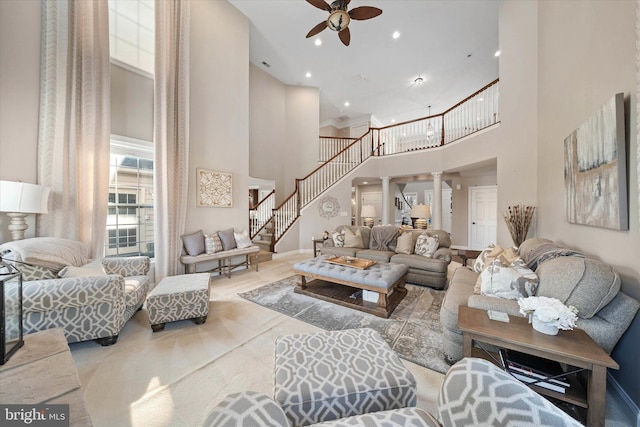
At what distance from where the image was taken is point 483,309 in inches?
67.9

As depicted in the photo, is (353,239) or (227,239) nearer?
(227,239)

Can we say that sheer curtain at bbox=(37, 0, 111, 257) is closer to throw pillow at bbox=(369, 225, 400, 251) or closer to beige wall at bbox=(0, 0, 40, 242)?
beige wall at bbox=(0, 0, 40, 242)

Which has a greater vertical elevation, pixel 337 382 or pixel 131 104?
pixel 131 104

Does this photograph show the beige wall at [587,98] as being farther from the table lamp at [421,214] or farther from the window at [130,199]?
the window at [130,199]

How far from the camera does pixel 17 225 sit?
2.37 m

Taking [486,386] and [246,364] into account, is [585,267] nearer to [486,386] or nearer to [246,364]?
[486,386]

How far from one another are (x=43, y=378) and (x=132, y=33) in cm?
474

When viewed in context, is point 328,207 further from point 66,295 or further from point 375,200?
point 66,295

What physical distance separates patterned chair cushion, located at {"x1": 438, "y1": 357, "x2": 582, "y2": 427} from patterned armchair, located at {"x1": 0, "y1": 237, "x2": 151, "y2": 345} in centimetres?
264

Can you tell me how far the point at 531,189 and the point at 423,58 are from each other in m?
4.63

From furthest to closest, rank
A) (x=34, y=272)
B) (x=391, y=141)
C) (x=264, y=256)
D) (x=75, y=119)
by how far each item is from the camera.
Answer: (x=391, y=141) < (x=264, y=256) < (x=75, y=119) < (x=34, y=272)

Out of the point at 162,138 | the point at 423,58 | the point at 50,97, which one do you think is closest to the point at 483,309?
the point at 162,138

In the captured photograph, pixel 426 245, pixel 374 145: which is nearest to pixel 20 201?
pixel 426 245

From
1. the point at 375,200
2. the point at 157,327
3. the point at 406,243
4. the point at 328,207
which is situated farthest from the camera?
the point at 375,200
